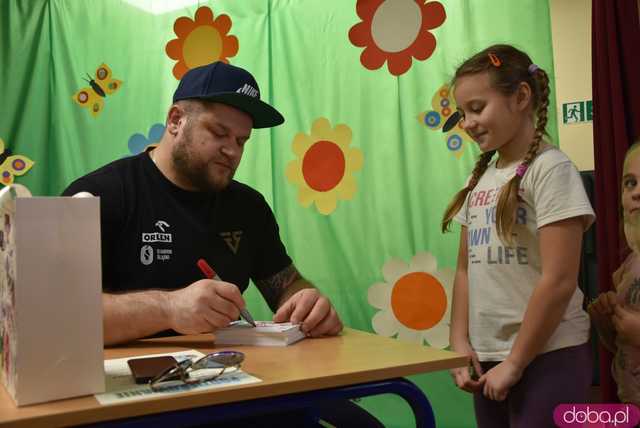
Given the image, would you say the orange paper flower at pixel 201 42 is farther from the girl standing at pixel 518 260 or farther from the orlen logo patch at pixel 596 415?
the orlen logo patch at pixel 596 415

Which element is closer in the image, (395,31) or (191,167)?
(191,167)

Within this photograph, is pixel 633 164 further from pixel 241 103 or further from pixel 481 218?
pixel 241 103

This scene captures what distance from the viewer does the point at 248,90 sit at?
1.50 metres

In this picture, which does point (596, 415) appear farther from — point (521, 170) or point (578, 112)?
point (578, 112)

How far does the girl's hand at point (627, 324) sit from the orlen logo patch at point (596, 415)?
18 centimetres

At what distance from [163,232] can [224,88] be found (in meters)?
0.39

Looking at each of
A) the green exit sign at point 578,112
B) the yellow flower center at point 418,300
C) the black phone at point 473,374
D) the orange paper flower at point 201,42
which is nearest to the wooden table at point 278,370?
the black phone at point 473,374

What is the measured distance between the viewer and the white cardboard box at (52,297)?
0.64 meters

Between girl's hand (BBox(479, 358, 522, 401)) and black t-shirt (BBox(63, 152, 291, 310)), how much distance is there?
2.02 feet

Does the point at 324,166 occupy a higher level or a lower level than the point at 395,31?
lower

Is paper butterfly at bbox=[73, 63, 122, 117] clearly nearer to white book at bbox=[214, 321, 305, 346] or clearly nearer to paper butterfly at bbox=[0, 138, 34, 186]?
paper butterfly at bbox=[0, 138, 34, 186]

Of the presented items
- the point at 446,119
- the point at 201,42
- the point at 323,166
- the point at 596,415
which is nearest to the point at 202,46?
the point at 201,42

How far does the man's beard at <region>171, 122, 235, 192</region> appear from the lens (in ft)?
5.02

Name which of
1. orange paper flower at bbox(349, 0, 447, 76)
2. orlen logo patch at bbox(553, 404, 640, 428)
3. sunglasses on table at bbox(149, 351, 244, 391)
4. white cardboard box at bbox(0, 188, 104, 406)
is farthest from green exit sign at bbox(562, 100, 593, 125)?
white cardboard box at bbox(0, 188, 104, 406)
